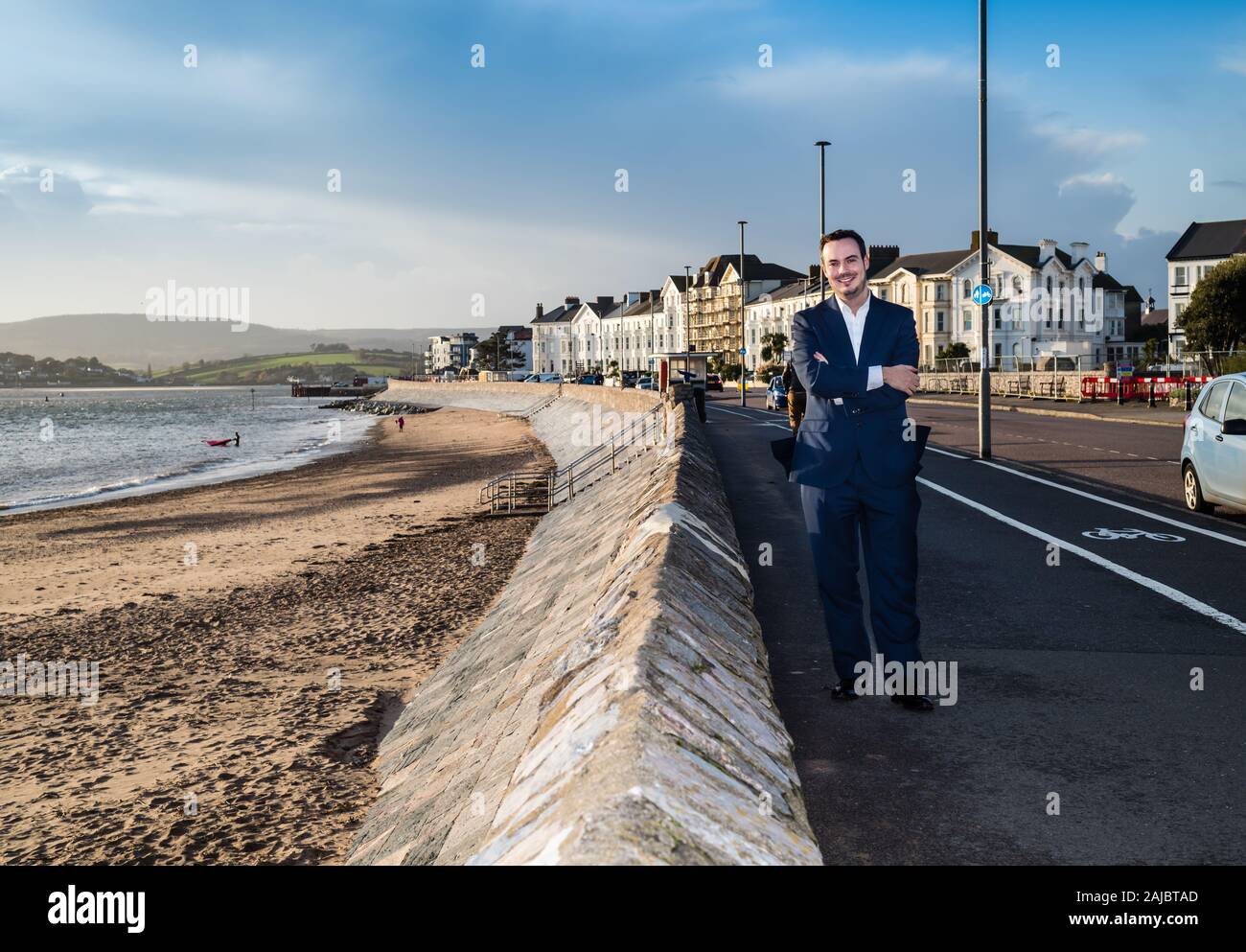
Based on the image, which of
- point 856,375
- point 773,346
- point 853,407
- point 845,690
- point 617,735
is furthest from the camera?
point 773,346

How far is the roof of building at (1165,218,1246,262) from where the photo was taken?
9156cm

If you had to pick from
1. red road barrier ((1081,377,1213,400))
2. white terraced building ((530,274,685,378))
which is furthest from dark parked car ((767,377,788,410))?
white terraced building ((530,274,685,378))

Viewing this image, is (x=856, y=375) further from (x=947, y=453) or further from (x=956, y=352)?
(x=956, y=352)

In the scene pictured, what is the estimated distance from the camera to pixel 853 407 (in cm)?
511

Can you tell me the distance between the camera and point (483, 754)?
16.4 ft

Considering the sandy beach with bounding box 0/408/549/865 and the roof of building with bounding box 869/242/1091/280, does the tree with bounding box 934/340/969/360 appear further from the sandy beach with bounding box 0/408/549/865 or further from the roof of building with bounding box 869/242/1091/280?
the sandy beach with bounding box 0/408/549/865

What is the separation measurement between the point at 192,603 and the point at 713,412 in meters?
33.7

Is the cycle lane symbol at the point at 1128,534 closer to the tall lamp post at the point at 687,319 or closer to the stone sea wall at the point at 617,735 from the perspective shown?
the stone sea wall at the point at 617,735

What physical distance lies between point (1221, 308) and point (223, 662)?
72.8 meters

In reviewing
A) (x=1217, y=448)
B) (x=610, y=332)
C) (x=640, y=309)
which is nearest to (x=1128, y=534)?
(x=1217, y=448)
